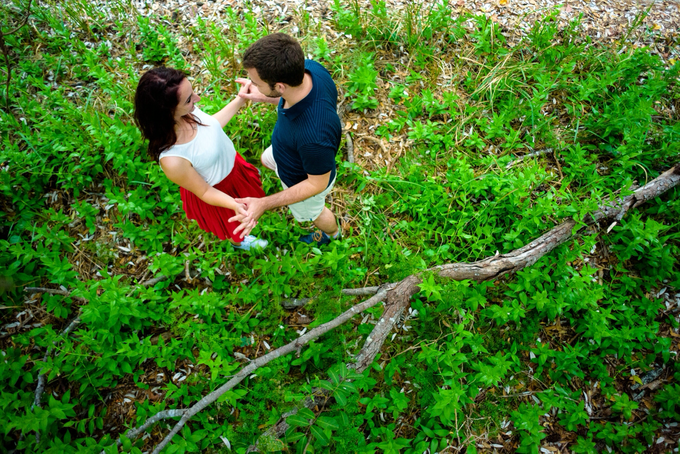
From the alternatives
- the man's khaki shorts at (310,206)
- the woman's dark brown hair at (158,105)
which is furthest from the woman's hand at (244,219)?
the woman's dark brown hair at (158,105)

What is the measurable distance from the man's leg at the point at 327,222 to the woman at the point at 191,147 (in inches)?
28.7

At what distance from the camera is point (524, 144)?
3670mm

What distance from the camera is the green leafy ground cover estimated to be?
8.38 ft

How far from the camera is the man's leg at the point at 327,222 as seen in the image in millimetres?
3046

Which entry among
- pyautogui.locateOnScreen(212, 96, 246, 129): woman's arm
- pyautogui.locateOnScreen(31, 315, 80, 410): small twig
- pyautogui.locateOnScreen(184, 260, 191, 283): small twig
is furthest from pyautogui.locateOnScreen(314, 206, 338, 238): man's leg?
pyautogui.locateOnScreen(31, 315, 80, 410): small twig

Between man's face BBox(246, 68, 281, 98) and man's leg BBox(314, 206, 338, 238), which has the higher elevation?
man's face BBox(246, 68, 281, 98)

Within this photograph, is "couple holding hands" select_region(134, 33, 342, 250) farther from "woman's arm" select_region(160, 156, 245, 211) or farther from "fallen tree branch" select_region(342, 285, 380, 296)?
"fallen tree branch" select_region(342, 285, 380, 296)

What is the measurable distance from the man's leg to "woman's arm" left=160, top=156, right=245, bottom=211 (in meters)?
0.82

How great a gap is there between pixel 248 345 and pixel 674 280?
389 cm

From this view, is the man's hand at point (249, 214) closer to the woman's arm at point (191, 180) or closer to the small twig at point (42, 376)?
the woman's arm at point (191, 180)

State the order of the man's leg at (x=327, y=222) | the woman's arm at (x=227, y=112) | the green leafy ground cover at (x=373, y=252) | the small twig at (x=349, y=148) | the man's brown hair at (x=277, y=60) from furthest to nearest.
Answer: the small twig at (x=349, y=148), the man's leg at (x=327, y=222), the woman's arm at (x=227, y=112), the green leafy ground cover at (x=373, y=252), the man's brown hair at (x=277, y=60)

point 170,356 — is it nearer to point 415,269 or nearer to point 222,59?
point 415,269

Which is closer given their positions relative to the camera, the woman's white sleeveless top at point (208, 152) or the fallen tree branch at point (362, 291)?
the woman's white sleeveless top at point (208, 152)

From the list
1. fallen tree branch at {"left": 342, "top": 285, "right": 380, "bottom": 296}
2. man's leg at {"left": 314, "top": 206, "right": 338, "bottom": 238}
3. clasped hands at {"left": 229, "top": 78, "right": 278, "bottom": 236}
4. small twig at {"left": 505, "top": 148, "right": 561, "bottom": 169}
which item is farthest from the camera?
small twig at {"left": 505, "top": 148, "right": 561, "bottom": 169}
